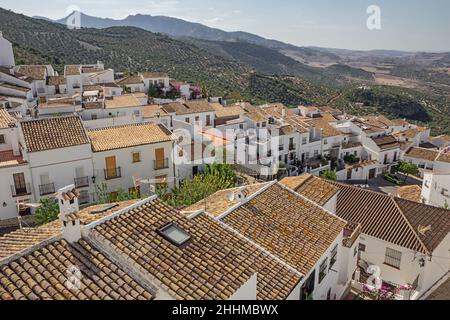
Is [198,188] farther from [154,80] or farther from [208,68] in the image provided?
[208,68]

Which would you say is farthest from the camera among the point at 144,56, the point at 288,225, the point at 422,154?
the point at 144,56

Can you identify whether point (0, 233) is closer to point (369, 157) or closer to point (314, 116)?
point (369, 157)

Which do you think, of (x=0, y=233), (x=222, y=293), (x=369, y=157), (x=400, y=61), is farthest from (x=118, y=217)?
(x=400, y=61)

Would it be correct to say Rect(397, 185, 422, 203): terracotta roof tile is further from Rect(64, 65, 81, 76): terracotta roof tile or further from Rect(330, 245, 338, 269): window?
Rect(64, 65, 81, 76): terracotta roof tile

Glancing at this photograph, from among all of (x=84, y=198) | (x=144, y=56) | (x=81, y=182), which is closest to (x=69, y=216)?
(x=81, y=182)

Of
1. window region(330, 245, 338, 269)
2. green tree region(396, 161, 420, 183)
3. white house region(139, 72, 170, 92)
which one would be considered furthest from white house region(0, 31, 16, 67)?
green tree region(396, 161, 420, 183)

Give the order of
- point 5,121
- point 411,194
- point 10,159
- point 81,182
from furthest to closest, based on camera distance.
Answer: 1. point 411,194
2. point 5,121
3. point 81,182
4. point 10,159
